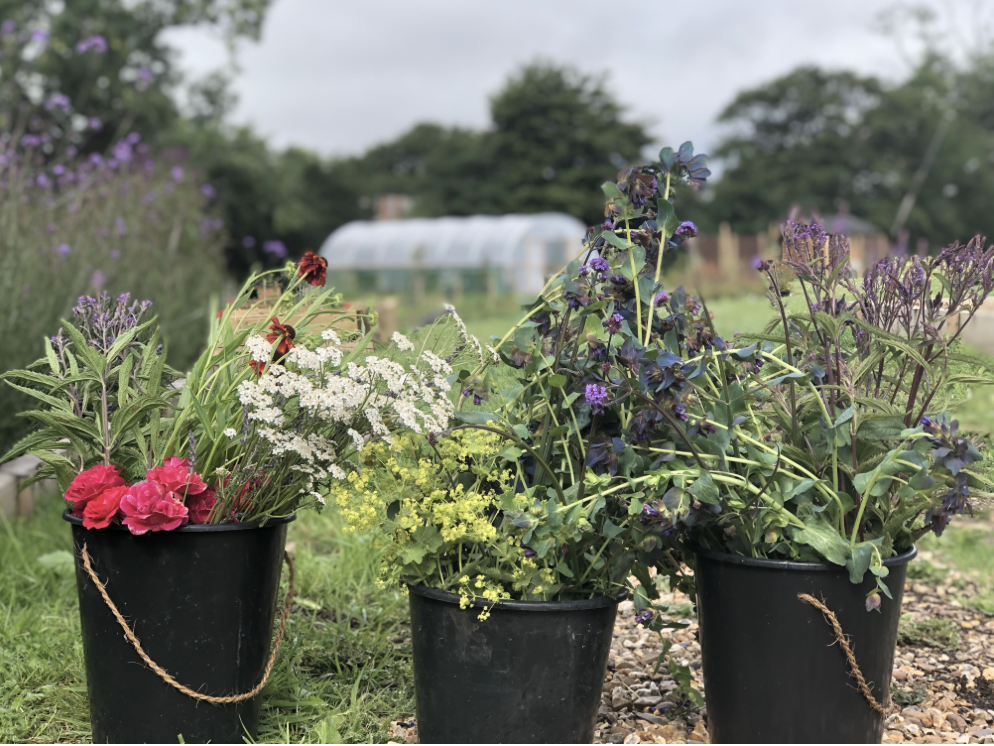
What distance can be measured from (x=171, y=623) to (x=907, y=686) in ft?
5.49

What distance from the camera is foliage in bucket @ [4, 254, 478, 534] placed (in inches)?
59.6

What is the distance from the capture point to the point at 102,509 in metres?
1.55

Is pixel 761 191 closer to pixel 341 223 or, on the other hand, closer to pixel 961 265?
pixel 341 223

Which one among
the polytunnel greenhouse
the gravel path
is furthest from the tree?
the gravel path

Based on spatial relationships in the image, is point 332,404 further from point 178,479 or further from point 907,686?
point 907,686

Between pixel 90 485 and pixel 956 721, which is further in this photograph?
pixel 956 721

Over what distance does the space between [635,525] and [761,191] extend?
106 ft

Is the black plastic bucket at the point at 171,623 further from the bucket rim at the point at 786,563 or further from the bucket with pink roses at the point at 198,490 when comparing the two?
the bucket rim at the point at 786,563

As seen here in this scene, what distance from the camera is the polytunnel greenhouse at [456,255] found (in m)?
16.3

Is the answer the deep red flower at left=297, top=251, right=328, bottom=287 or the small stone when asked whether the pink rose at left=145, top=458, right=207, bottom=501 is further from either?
the small stone

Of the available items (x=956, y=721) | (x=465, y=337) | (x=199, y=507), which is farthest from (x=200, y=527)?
(x=956, y=721)

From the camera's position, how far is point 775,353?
181cm

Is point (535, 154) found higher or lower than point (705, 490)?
higher

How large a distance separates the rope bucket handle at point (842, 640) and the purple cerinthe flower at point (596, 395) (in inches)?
19.4
